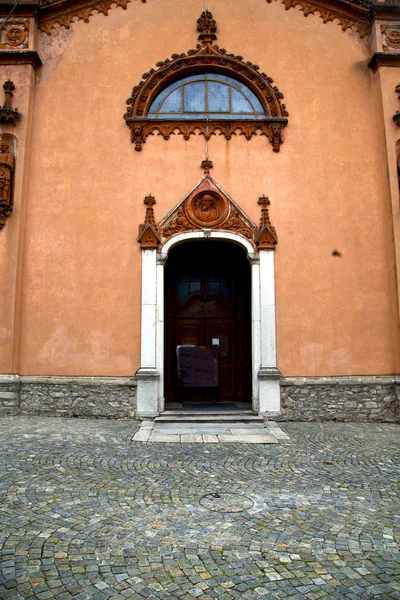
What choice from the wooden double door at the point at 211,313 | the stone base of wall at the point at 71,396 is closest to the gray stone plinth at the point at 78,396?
the stone base of wall at the point at 71,396

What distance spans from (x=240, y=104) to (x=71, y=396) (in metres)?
7.47

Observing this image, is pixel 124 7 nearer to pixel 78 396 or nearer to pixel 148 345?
pixel 148 345

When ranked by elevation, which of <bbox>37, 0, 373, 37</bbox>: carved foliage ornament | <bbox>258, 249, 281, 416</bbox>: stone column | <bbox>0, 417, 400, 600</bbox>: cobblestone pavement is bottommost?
<bbox>0, 417, 400, 600</bbox>: cobblestone pavement

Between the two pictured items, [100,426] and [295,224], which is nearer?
[100,426]

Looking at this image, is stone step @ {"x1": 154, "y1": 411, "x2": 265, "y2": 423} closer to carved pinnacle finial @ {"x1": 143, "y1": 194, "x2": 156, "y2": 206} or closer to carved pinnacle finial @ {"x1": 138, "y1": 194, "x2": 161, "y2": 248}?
carved pinnacle finial @ {"x1": 138, "y1": 194, "x2": 161, "y2": 248}

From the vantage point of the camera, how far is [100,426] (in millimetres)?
8133

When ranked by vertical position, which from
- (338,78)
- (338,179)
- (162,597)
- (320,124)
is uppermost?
(338,78)

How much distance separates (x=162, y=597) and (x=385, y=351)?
757 centimetres

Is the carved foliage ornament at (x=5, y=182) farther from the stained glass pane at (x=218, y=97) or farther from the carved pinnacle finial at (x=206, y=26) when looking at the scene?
the carved pinnacle finial at (x=206, y=26)

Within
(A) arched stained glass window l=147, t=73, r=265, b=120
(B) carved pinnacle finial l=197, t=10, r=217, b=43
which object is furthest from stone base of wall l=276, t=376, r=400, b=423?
(B) carved pinnacle finial l=197, t=10, r=217, b=43

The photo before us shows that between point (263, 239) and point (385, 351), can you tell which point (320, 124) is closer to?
point (263, 239)

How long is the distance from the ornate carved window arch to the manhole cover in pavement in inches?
299

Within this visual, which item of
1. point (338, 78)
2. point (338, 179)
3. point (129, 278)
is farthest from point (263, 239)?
point (338, 78)

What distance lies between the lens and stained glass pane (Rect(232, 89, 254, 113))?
33.4 ft
